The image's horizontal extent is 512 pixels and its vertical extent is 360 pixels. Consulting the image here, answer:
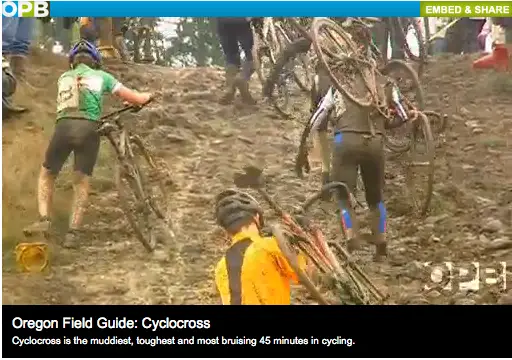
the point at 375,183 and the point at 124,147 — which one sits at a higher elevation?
the point at 124,147

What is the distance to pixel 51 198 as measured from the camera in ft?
20.2

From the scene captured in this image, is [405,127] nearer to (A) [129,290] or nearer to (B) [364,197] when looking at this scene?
(B) [364,197]

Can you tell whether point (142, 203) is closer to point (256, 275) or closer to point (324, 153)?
point (256, 275)

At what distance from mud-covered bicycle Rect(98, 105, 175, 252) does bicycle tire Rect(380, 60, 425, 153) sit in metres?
1.60

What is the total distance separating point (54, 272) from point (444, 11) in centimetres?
326

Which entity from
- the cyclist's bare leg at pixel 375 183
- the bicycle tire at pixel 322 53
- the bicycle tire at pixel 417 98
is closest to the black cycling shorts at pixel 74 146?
the bicycle tire at pixel 322 53

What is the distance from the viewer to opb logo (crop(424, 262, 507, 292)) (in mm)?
6023

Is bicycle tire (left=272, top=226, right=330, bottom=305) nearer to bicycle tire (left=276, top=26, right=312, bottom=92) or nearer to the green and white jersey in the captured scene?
bicycle tire (left=276, top=26, right=312, bottom=92)

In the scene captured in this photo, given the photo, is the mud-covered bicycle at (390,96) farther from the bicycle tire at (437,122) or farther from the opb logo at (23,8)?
the opb logo at (23,8)

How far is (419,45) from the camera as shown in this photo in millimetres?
6379

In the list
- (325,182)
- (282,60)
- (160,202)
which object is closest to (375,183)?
(325,182)

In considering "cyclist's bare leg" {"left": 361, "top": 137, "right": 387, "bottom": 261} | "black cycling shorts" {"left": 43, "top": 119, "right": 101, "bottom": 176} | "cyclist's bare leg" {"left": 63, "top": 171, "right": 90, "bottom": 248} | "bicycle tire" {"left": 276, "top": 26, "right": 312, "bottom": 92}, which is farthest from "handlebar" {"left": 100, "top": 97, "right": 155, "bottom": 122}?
"cyclist's bare leg" {"left": 361, "top": 137, "right": 387, "bottom": 261}

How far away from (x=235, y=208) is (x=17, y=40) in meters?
1.95

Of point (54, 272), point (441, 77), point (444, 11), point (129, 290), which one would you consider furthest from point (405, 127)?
point (54, 272)
